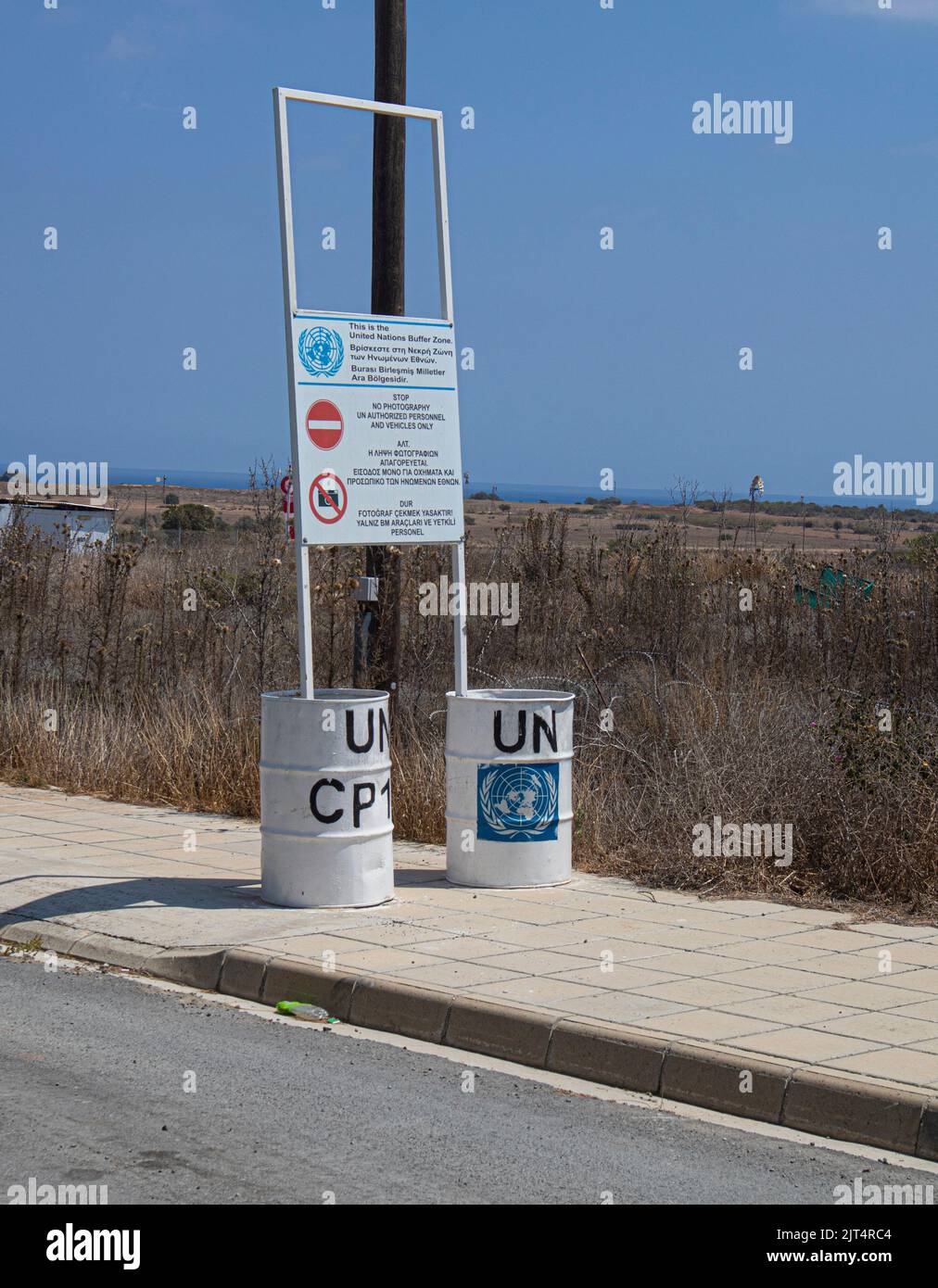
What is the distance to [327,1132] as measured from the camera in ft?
18.7

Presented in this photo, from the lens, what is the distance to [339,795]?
900cm

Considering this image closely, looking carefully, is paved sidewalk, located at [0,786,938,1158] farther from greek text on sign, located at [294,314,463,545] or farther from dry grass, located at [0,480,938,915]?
greek text on sign, located at [294,314,463,545]

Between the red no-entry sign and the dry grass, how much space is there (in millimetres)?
3219

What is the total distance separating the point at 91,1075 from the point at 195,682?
909cm

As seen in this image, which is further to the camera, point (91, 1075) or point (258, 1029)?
point (258, 1029)

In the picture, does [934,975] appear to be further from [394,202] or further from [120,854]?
[394,202]

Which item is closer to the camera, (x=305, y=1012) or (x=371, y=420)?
(x=305, y=1012)

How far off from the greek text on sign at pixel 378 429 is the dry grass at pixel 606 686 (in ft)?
8.45

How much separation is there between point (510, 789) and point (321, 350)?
9.20ft

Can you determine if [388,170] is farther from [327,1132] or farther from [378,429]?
[327,1132]

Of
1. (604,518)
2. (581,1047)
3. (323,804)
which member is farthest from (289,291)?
(604,518)

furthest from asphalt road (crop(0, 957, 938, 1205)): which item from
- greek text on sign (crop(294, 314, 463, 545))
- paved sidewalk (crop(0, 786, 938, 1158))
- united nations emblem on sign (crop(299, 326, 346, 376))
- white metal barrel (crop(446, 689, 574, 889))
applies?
united nations emblem on sign (crop(299, 326, 346, 376))

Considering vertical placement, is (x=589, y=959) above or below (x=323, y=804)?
below
